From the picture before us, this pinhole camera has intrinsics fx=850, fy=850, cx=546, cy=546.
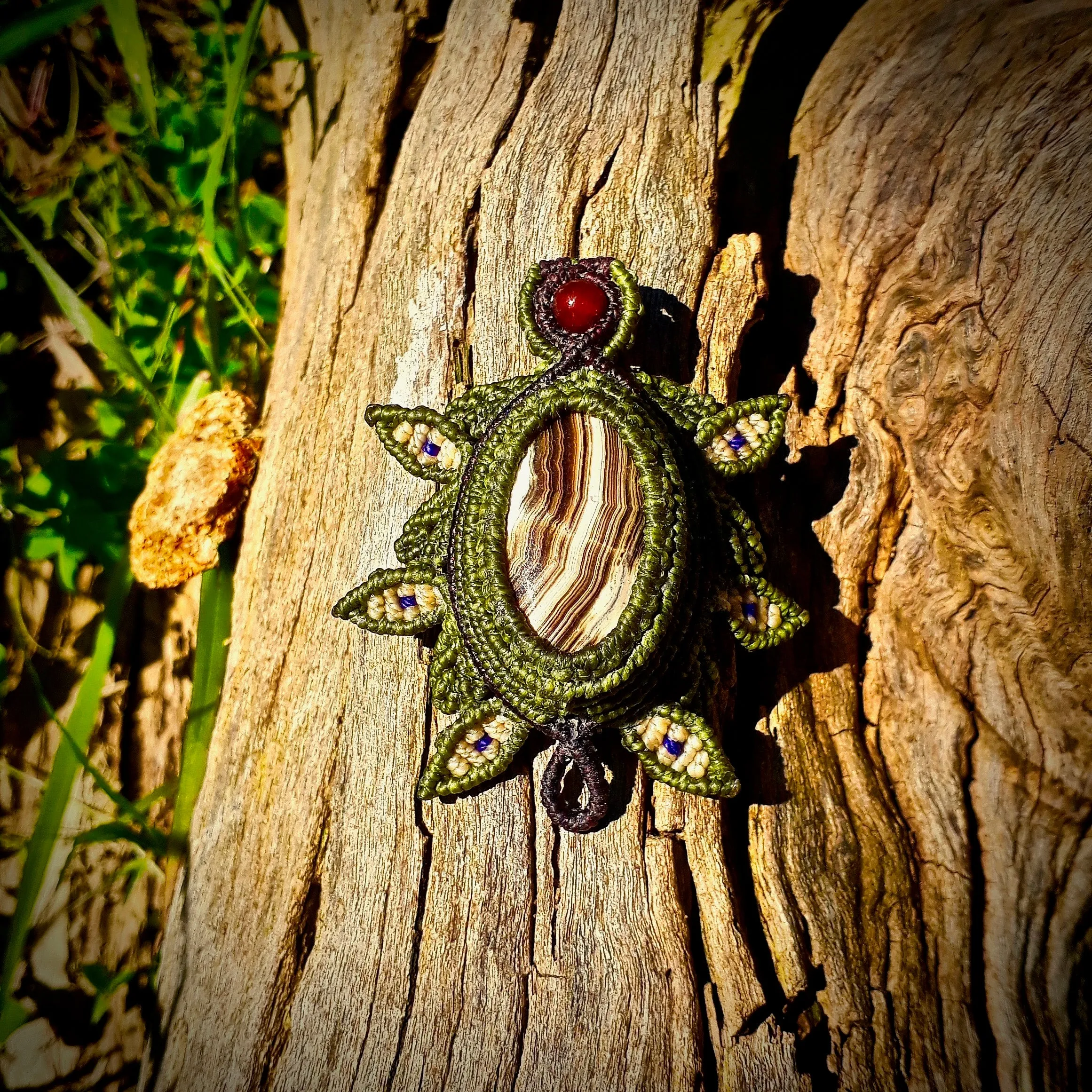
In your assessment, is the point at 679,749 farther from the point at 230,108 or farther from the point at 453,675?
the point at 230,108

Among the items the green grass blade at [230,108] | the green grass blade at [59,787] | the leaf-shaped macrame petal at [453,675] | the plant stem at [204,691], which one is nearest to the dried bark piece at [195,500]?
the plant stem at [204,691]

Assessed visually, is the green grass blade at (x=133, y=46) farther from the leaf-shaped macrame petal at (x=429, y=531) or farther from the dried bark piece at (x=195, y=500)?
the leaf-shaped macrame petal at (x=429, y=531)

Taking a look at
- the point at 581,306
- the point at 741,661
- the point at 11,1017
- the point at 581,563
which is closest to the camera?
the point at 581,563

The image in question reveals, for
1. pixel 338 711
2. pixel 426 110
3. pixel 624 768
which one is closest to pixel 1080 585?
pixel 624 768

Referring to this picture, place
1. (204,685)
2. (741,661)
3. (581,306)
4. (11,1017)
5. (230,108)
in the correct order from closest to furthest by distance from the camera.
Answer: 1. (581,306)
2. (741,661)
3. (11,1017)
4. (204,685)
5. (230,108)

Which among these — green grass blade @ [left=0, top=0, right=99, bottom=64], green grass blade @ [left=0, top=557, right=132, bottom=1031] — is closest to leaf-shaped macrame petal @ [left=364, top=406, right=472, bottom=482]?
green grass blade @ [left=0, top=557, right=132, bottom=1031]

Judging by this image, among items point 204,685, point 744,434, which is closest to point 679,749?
point 744,434

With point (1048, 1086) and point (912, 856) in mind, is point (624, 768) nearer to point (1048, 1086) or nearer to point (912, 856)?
point (912, 856)

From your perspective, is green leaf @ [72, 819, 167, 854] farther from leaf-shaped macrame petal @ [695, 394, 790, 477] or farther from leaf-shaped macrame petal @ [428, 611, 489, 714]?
leaf-shaped macrame petal @ [695, 394, 790, 477]
